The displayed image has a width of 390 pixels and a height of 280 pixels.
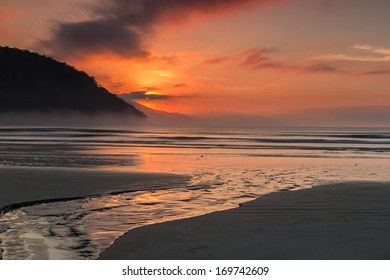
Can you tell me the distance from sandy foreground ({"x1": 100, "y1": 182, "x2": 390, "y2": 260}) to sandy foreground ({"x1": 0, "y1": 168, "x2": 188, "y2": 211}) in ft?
16.6

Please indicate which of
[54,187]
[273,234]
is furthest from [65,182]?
[273,234]

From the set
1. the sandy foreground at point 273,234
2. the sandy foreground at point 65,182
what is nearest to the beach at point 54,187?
the sandy foreground at point 65,182

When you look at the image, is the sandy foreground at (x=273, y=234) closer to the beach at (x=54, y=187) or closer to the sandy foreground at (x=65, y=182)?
the beach at (x=54, y=187)

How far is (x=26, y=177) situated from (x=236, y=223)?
10.4 meters

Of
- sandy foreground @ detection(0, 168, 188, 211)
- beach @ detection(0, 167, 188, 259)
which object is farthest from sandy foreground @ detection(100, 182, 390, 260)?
sandy foreground @ detection(0, 168, 188, 211)

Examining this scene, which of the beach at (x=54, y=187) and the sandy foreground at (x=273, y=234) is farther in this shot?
the beach at (x=54, y=187)

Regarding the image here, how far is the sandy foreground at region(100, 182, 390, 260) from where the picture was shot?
8.20m

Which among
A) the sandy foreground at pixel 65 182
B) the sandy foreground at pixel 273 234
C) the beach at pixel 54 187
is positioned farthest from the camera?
the sandy foreground at pixel 65 182

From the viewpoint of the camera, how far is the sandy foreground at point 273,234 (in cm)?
820

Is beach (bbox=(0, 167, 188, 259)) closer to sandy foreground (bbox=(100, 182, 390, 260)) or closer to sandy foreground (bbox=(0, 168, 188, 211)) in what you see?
sandy foreground (bbox=(0, 168, 188, 211))

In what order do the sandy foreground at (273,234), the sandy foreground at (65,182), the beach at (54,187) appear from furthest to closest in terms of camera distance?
the sandy foreground at (65,182) < the beach at (54,187) < the sandy foreground at (273,234)

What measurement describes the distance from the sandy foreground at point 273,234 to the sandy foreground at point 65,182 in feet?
16.6

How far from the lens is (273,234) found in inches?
370
